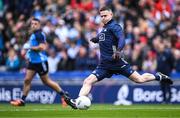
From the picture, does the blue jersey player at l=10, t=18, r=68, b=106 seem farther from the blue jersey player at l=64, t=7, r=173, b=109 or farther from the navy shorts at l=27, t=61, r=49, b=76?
the blue jersey player at l=64, t=7, r=173, b=109

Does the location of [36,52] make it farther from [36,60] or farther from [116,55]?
[116,55]

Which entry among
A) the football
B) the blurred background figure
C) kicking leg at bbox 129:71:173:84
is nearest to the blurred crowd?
the blurred background figure

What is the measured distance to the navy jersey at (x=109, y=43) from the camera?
17438 millimetres

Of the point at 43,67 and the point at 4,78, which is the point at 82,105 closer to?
the point at 43,67

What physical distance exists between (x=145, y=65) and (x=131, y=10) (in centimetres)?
375

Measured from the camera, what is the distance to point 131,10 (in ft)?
94.7

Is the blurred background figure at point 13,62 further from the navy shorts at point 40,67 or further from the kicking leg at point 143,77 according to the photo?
the kicking leg at point 143,77

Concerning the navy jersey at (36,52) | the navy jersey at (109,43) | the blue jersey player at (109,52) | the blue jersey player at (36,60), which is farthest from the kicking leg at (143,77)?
the navy jersey at (36,52)

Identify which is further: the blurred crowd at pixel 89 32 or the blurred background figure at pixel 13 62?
the blurred background figure at pixel 13 62

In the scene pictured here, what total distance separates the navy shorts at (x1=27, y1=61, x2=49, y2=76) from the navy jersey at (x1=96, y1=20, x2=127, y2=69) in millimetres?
4293

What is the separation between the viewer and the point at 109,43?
1752cm

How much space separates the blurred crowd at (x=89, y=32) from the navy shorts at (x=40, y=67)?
168 inches

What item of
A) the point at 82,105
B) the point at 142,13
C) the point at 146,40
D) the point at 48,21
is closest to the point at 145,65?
the point at 146,40

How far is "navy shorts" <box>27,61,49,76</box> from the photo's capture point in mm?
21500
